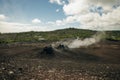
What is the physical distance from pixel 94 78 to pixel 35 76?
6.98 meters

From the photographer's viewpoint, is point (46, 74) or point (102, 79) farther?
point (46, 74)

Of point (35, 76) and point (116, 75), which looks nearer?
point (35, 76)

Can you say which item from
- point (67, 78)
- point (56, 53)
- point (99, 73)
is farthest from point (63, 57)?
point (67, 78)

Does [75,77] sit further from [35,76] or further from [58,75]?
[35,76]

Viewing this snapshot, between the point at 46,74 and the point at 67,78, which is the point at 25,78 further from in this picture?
the point at 67,78

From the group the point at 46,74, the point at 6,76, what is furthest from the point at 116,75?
the point at 6,76

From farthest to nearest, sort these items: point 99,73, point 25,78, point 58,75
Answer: point 99,73 → point 58,75 → point 25,78

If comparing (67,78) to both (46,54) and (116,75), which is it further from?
(46,54)

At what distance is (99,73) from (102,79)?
310 centimetres

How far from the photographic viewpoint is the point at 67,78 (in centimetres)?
2083

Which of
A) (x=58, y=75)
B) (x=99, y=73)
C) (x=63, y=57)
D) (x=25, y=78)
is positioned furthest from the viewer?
(x=63, y=57)

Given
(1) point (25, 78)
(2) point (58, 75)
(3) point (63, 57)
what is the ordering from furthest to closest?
(3) point (63, 57) < (2) point (58, 75) < (1) point (25, 78)

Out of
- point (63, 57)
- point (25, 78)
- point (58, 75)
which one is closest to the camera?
point (25, 78)

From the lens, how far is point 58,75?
71.9ft
